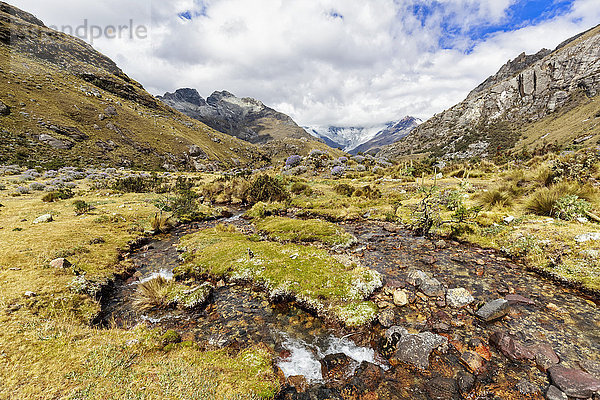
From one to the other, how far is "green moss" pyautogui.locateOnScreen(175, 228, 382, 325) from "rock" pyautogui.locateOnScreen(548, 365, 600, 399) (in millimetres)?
3979

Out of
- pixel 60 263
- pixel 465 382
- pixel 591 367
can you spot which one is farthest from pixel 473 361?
pixel 60 263

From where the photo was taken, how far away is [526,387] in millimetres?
4520

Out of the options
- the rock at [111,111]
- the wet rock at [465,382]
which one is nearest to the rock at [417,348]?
the wet rock at [465,382]

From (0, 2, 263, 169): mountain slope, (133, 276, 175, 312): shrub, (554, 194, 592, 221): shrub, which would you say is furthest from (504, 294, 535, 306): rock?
(0, 2, 263, 169): mountain slope

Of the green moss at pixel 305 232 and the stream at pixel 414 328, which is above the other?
the green moss at pixel 305 232

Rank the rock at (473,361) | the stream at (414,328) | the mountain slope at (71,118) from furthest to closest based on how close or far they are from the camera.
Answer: the mountain slope at (71,118)
the rock at (473,361)
the stream at (414,328)

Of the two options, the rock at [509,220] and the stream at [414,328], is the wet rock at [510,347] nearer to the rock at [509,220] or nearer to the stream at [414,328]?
the stream at [414,328]

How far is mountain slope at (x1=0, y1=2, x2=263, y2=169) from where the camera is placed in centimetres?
5719

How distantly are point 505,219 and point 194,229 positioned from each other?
1902cm

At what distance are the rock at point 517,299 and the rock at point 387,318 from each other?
139 inches

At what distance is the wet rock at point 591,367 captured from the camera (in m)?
4.56

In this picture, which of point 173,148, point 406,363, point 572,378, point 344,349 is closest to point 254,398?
point 344,349

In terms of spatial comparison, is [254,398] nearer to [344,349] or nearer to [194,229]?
[344,349]

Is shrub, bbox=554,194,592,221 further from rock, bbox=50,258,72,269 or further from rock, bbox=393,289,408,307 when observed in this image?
rock, bbox=50,258,72,269
